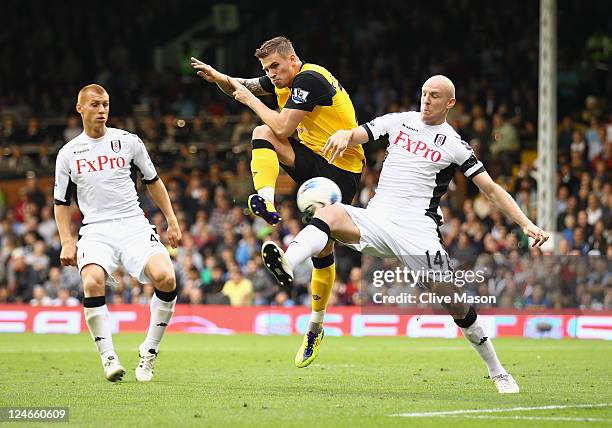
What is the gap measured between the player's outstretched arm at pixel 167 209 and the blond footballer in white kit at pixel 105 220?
0.01 m

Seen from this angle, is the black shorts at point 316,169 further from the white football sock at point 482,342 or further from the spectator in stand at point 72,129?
the spectator in stand at point 72,129

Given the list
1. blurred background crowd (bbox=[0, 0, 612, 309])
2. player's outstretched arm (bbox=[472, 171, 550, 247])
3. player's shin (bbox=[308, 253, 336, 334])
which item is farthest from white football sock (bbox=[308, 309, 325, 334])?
blurred background crowd (bbox=[0, 0, 612, 309])

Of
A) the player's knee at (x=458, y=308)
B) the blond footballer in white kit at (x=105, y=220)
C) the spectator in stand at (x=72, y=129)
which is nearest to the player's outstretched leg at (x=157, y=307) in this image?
the blond footballer in white kit at (x=105, y=220)

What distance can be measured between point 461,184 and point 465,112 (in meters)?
2.55

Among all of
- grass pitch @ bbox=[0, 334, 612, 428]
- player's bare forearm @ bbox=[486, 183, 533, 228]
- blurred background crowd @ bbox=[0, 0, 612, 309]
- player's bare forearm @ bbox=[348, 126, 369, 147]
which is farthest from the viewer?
blurred background crowd @ bbox=[0, 0, 612, 309]

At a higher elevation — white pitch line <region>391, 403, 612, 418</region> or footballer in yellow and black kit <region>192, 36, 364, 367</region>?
footballer in yellow and black kit <region>192, 36, 364, 367</region>

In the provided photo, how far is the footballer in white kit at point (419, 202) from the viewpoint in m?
9.37

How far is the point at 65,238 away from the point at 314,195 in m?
2.39

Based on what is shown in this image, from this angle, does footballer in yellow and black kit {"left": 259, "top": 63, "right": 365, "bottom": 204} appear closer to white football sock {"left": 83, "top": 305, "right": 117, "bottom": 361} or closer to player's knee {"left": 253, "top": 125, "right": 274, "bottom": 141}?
player's knee {"left": 253, "top": 125, "right": 274, "bottom": 141}

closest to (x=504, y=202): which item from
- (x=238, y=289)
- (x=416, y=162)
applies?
(x=416, y=162)

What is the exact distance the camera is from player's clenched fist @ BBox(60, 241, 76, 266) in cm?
1031

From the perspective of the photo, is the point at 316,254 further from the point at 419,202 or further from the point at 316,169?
the point at 316,169

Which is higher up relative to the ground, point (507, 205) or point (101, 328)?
point (507, 205)

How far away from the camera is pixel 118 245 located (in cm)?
1058
